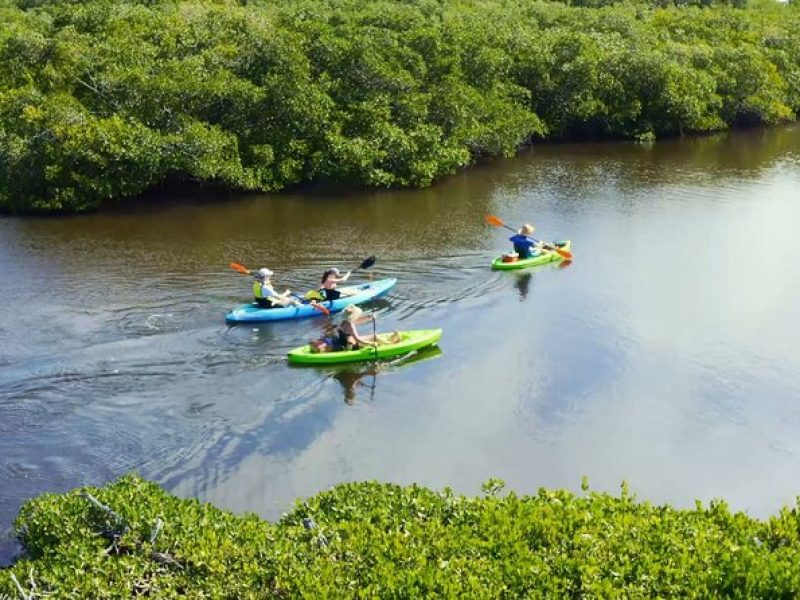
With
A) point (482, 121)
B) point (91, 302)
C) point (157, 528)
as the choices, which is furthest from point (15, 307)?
point (482, 121)

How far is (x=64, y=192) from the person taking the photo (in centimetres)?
2991

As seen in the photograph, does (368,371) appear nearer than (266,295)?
Yes

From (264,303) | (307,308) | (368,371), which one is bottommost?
(368,371)

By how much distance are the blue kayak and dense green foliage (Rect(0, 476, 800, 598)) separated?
8.84m

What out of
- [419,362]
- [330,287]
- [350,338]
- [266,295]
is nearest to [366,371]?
[350,338]

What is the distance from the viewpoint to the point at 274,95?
32.3 metres

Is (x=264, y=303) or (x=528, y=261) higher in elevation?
(x=528, y=261)

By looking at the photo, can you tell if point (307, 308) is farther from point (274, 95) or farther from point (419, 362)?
point (274, 95)

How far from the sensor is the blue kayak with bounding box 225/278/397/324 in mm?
20391

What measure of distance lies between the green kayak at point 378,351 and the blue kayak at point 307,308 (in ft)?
5.48

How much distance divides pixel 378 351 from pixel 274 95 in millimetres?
16442

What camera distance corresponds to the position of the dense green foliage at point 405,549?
9.34 m

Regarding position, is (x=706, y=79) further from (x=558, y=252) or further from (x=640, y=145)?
(x=558, y=252)

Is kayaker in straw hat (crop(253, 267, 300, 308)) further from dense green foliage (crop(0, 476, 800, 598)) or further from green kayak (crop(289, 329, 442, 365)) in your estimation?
dense green foliage (crop(0, 476, 800, 598))
